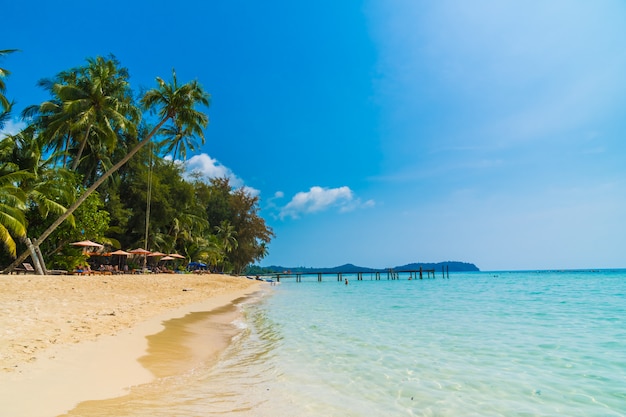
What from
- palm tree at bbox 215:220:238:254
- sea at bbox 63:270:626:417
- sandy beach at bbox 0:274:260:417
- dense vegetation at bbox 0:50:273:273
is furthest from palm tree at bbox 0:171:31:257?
palm tree at bbox 215:220:238:254

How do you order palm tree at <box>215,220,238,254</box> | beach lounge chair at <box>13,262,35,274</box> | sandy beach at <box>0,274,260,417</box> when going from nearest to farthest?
sandy beach at <box>0,274,260,417</box> → beach lounge chair at <box>13,262,35,274</box> → palm tree at <box>215,220,238,254</box>

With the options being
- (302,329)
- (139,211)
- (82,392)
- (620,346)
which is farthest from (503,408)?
(139,211)

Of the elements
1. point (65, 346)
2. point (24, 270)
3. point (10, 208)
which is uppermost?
point (10, 208)

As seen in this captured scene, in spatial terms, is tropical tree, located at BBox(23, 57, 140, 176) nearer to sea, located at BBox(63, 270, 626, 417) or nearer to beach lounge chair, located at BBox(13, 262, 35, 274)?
beach lounge chair, located at BBox(13, 262, 35, 274)

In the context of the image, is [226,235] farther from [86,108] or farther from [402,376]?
[402,376]

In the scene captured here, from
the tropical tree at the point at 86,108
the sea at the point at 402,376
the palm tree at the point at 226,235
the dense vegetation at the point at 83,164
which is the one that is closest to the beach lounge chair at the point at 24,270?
the dense vegetation at the point at 83,164

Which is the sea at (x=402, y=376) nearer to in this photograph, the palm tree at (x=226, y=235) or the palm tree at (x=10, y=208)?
the palm tree at (x=10, y=208)

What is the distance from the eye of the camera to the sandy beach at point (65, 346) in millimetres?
4113

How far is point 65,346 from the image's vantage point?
6.19 metres

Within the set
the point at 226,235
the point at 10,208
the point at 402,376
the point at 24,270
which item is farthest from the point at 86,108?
the point at 226,235

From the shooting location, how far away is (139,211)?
35.1m

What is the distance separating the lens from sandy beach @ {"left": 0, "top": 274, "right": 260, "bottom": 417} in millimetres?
4113

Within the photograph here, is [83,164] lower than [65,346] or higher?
higher

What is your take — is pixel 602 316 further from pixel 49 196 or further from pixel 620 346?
pixel 49 196
